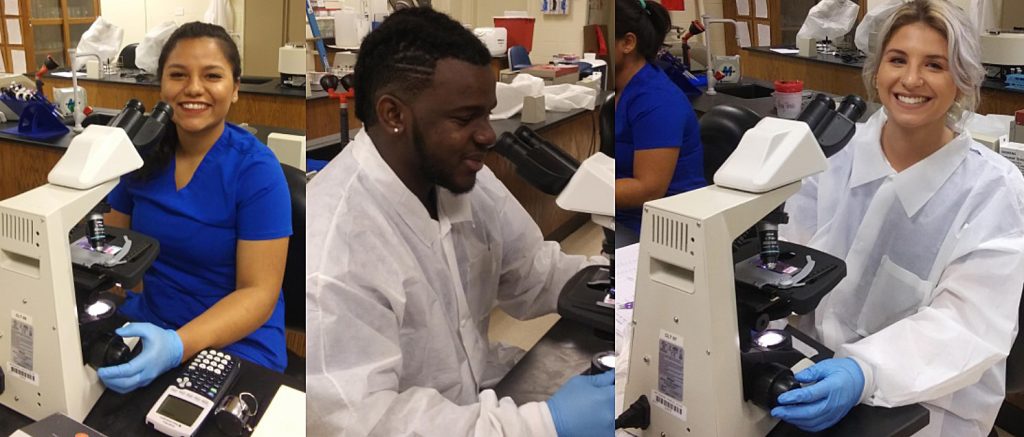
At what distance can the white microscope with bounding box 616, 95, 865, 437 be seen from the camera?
1.10m

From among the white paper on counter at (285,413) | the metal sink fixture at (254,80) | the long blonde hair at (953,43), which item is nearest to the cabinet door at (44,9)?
the metal sink fixture at (254,80)

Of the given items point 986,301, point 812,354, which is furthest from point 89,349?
point 986,301

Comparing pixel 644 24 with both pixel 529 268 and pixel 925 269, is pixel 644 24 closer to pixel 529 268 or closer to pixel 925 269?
pixel 529 268

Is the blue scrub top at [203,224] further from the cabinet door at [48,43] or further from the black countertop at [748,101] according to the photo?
the black countertop at [748,101]

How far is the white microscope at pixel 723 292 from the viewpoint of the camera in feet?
3.60

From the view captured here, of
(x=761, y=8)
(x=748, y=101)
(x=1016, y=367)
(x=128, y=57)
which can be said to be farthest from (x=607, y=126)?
(x=1016, y=367)

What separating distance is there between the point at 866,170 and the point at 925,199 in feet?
0.50

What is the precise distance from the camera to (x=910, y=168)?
1.80m

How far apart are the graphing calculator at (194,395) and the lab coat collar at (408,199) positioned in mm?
544

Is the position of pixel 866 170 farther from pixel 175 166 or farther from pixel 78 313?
pixel 78 313

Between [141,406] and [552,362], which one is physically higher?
[552,362]

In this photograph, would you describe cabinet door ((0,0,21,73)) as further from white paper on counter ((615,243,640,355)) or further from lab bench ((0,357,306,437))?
white paper on counter ((615,243,640,355))

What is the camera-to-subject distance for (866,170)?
187 centimetres

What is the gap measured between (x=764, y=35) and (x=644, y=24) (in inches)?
25.6
